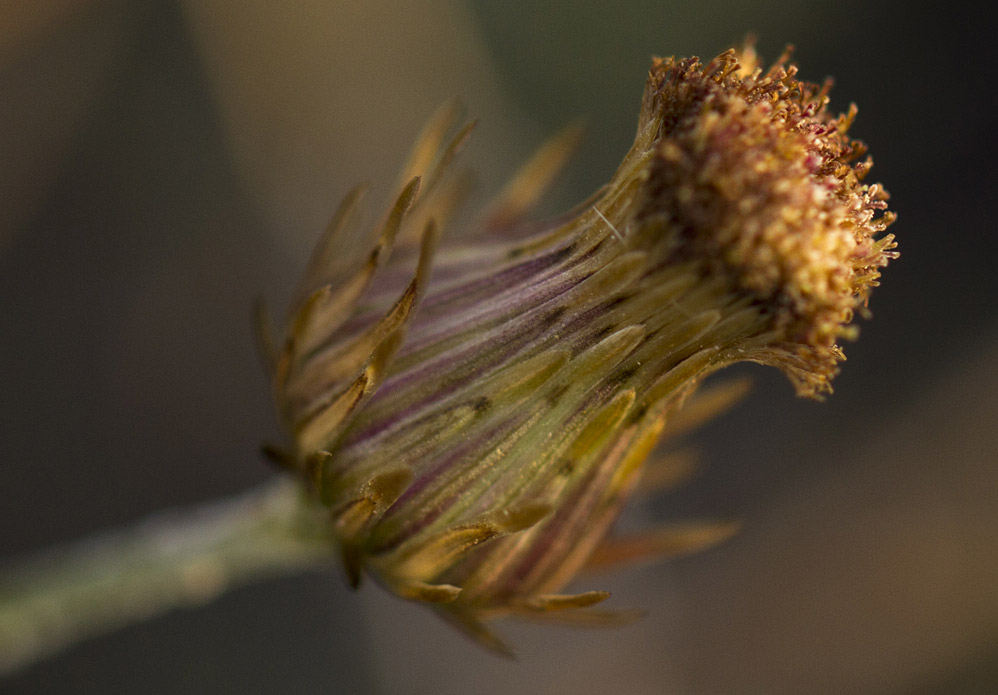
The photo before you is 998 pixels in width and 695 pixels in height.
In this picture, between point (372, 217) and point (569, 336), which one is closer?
point (569, 336)

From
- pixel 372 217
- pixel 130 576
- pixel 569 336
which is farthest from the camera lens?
pixel 372 217

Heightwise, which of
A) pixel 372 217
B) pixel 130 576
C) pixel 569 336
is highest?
pixel 372 217

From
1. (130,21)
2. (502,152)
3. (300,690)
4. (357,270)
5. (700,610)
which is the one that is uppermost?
(130,21)

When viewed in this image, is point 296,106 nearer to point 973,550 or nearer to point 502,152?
point 502,152

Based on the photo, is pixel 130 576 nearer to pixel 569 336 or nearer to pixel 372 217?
pixel 569 336

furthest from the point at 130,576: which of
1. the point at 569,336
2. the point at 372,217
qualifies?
the point at 372,217

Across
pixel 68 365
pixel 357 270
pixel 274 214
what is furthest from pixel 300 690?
pixel 357 270

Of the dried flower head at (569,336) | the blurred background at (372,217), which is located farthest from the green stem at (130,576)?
the blurred background at (372,217)

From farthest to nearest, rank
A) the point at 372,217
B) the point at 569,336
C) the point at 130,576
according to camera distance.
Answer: the point at 372,217, the point at 130,576, the point at 569,336
